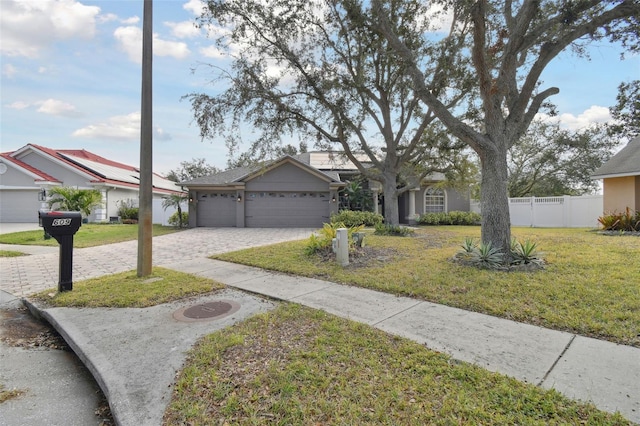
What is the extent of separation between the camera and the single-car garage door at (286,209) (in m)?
18.0

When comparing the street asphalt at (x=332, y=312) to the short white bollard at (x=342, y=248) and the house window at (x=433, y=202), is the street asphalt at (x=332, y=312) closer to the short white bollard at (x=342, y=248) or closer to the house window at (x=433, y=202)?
the short white bollard at (x=342, y=248)

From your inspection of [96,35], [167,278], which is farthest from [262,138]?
[167,278]

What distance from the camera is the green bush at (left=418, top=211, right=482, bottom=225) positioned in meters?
18.5

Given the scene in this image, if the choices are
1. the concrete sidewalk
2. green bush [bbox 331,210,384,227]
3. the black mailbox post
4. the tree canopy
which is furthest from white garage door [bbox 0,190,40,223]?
the tree canopy

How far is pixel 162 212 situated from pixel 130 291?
1651 centimetres

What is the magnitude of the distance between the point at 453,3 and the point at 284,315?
27.5 feet

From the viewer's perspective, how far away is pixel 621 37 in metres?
7.42

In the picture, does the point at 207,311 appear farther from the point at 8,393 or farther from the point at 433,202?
the point at 433,202

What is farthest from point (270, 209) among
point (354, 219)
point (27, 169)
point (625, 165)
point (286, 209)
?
point (625, 165)

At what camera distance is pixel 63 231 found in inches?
197

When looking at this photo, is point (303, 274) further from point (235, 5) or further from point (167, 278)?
point (235, 5)

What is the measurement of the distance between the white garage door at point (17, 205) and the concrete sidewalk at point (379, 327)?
2105 cm

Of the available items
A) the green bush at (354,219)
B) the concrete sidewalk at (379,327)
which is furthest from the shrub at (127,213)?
the concrete sidewalk at (379,327)

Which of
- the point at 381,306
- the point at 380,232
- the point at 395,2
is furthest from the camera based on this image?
the point at 380,232
